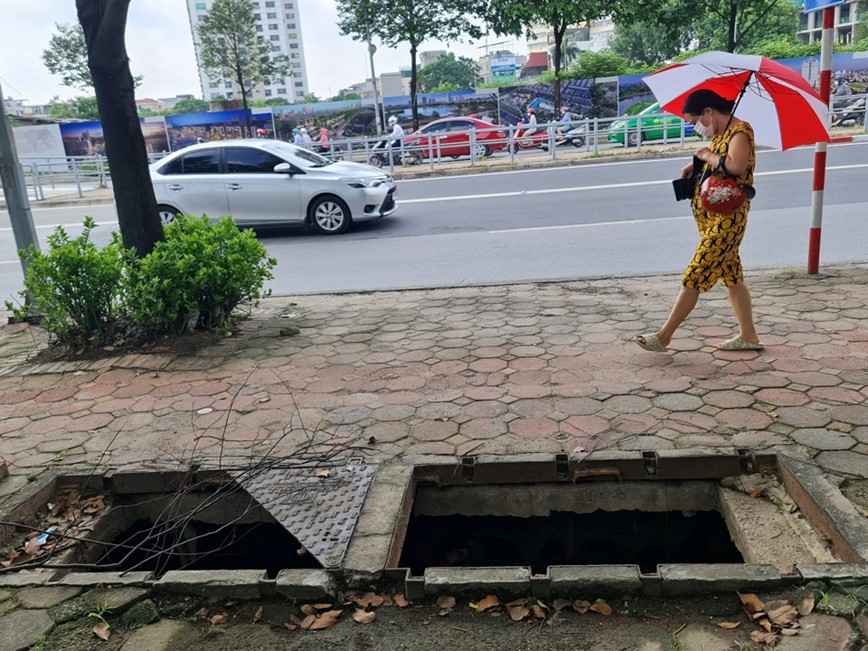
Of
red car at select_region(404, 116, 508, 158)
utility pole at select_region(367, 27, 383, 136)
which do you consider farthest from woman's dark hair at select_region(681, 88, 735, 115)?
utility pole at select_region(367, 27, 383, 136)

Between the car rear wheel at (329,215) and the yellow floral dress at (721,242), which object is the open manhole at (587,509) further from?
the car rear wheel at (329,215)

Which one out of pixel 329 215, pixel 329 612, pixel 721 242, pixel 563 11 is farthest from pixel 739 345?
pixel 563 11

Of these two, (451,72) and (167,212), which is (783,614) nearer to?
(167,212)

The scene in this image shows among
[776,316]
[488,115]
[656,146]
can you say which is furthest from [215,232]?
[488,115]

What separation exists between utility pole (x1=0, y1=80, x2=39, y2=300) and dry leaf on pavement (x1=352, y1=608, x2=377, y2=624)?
5.39m

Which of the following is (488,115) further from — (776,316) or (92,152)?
(776,316)

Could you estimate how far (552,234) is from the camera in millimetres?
9906

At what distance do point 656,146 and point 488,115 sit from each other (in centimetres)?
1419

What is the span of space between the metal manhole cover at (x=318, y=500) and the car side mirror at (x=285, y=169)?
8.31m

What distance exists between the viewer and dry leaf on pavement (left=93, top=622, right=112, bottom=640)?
8.15 ft

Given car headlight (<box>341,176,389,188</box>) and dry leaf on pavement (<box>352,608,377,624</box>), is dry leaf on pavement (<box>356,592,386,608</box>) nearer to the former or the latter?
dry leaf on pavement (<box>352,608,377,624</box>)

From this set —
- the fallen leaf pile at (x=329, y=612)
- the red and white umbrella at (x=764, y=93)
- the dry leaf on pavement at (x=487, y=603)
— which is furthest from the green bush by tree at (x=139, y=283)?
the dry leaf on pavement at (x=487, y=603)

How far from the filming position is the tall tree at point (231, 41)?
1304 inches

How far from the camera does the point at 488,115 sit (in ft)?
108
